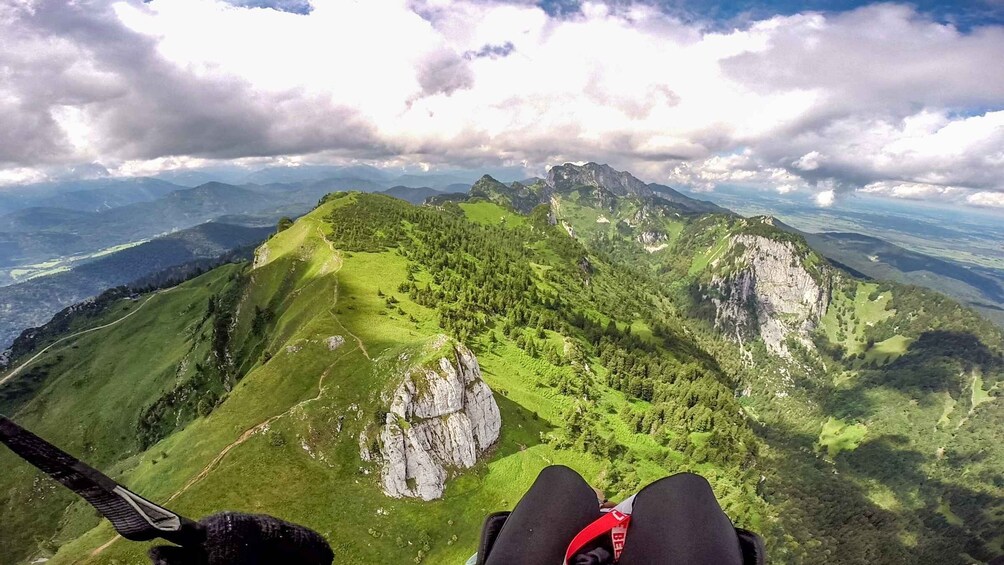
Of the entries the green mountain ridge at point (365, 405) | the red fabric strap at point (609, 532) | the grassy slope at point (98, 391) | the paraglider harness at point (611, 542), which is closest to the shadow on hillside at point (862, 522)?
the green mountain ridge at point (365, 405)

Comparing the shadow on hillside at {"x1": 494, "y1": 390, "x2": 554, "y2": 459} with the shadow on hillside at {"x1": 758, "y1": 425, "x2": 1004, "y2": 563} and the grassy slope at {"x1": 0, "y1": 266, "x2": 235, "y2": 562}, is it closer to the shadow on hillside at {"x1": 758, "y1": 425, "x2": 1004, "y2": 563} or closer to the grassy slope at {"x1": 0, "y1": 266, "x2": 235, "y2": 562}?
the grassy slope at {"x1": 0, "y1": 266, "x2": 235, "y2": 562}

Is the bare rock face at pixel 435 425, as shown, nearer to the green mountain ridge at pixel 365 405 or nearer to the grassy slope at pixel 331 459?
the green mountain ridge at pixel 365 405

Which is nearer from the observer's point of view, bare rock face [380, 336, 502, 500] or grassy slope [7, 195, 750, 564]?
grassy slope [7, 195, 750, 564]

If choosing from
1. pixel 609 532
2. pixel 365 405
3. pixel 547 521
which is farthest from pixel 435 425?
pixel 609 532

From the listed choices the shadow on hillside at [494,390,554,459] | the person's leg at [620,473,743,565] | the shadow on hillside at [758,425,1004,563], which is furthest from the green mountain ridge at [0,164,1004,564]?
the person's leg at [620,473,743,565]

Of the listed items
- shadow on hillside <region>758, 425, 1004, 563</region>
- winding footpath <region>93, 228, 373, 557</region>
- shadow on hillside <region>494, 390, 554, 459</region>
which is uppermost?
winding footpath <region>93, 228, 373, 557</region>

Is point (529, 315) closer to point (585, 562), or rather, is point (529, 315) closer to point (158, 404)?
point (158, 404)
